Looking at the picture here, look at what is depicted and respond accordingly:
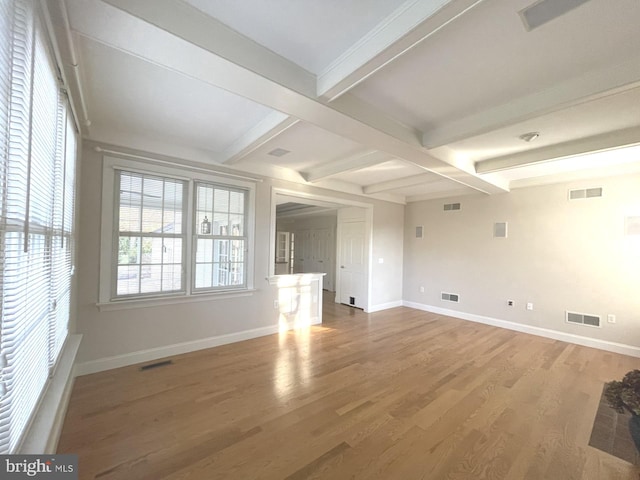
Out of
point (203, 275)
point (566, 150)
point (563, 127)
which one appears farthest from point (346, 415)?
point (566, 150)

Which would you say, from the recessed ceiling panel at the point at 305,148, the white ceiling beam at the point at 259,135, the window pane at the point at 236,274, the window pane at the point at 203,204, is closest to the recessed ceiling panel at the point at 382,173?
the recessed ceiling panel at the point at 305,148

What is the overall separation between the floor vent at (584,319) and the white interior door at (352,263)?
3579 millimetres

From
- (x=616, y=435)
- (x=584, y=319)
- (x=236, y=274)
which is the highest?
(x=236, y=274)

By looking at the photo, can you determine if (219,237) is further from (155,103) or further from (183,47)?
(183,47)

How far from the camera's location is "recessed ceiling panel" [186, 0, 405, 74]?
56.4 inches

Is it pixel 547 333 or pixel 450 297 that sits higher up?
pixel 450 297

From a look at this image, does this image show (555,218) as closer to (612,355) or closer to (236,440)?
(612,355)

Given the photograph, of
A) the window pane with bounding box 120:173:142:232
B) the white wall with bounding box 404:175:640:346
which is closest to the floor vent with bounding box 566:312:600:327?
the white wall with bounding box 404:175:640:346

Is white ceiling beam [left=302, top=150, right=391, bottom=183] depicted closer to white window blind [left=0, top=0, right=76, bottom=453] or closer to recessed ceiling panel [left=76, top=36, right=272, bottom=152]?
recessed ceiling panel [left=76, top=36, right=272, bottom=152]

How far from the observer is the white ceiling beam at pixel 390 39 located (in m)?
1.31

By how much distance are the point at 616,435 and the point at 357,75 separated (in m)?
3.45

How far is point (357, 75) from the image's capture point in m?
1.78

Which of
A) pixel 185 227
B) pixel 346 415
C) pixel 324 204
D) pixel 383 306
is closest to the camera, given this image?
pixel 346 415

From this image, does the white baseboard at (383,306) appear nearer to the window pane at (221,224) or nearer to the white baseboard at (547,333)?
the white baseboard at (547,333)
